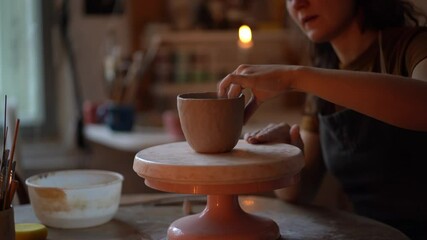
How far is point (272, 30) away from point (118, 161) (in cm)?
86

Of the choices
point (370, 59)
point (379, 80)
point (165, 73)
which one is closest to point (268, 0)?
point (165, 73)

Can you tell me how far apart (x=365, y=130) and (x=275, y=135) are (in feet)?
0.89

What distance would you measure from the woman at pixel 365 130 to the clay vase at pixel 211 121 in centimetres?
12

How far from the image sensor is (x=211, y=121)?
113 cm

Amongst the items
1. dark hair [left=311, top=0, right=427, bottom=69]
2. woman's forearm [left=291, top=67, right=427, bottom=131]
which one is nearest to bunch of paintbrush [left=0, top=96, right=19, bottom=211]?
woman's forearm [left=291, top=67, right=427, bottom=131]

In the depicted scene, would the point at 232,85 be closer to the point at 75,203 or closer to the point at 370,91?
the point at 370,91

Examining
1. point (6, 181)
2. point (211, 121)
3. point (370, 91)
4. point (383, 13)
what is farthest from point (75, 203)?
point (383, 13)

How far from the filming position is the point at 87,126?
105 inches

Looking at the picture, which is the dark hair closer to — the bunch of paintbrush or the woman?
the woman

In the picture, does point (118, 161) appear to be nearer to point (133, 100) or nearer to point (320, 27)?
point (133, 100)

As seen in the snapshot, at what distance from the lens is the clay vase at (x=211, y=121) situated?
112 cm

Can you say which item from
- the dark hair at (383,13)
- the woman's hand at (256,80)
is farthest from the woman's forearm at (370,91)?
the dark hair at (383,13)

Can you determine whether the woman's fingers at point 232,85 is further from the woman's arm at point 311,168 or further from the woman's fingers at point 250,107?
the woman's arm at point 311,168

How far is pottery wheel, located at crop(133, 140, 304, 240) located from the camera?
1.07 m
